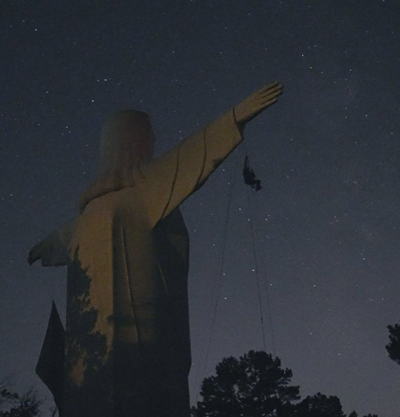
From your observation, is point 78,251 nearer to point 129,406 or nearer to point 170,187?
point 170,187

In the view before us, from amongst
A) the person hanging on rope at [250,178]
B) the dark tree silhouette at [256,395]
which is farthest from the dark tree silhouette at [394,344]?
the person hanging on rope at [250,178]

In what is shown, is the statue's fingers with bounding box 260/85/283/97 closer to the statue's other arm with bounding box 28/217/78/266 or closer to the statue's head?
the statue's head

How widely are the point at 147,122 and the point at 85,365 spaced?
4.72 meters

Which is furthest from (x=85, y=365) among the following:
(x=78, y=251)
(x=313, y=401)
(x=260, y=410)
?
(x=313, y=401)

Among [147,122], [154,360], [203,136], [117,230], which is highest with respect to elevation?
[147,122]

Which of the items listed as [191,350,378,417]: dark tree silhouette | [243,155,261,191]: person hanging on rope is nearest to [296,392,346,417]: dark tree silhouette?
[191,350,378,417]: dark tree silhouette

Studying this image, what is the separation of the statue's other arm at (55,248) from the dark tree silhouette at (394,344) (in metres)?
16.2

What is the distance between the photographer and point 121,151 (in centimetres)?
1180

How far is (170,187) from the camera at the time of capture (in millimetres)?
10555

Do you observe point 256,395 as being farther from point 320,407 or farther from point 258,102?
point 258,102

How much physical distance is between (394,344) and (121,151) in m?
16.9

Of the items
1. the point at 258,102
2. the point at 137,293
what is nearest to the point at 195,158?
the point at 258,102

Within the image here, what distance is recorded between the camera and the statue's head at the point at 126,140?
11.8 meters

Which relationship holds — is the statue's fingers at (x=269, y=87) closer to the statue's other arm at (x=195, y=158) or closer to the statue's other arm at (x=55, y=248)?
the statue's other arm at (x=195, y=158)
